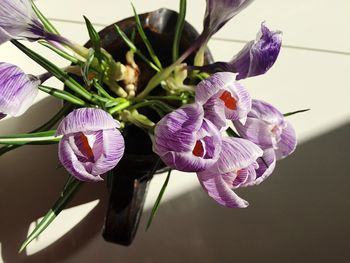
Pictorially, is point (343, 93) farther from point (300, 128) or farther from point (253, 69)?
point (253, 69)

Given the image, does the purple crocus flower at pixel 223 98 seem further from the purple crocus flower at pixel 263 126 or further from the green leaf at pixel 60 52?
the green leaf at pixel 60 52

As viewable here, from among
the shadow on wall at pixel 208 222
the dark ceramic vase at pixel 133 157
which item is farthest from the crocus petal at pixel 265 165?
the shadow on wall at pixel 208 222

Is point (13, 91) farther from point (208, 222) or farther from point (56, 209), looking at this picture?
point (208, 222)

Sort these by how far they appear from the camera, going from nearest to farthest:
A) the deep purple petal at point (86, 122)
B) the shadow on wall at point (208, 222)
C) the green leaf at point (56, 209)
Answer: the deep purple petal at point (86, 122) < the green leaf at point (56, 209) < the shadow on wall at point (208, 222)

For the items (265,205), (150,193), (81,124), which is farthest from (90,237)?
(81,124)

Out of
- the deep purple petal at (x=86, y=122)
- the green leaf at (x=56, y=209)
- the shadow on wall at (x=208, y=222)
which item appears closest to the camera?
the deep purple petal at (x=86, y=122)

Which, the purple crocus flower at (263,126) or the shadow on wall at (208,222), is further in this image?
the shadow on wall at (208,222)
